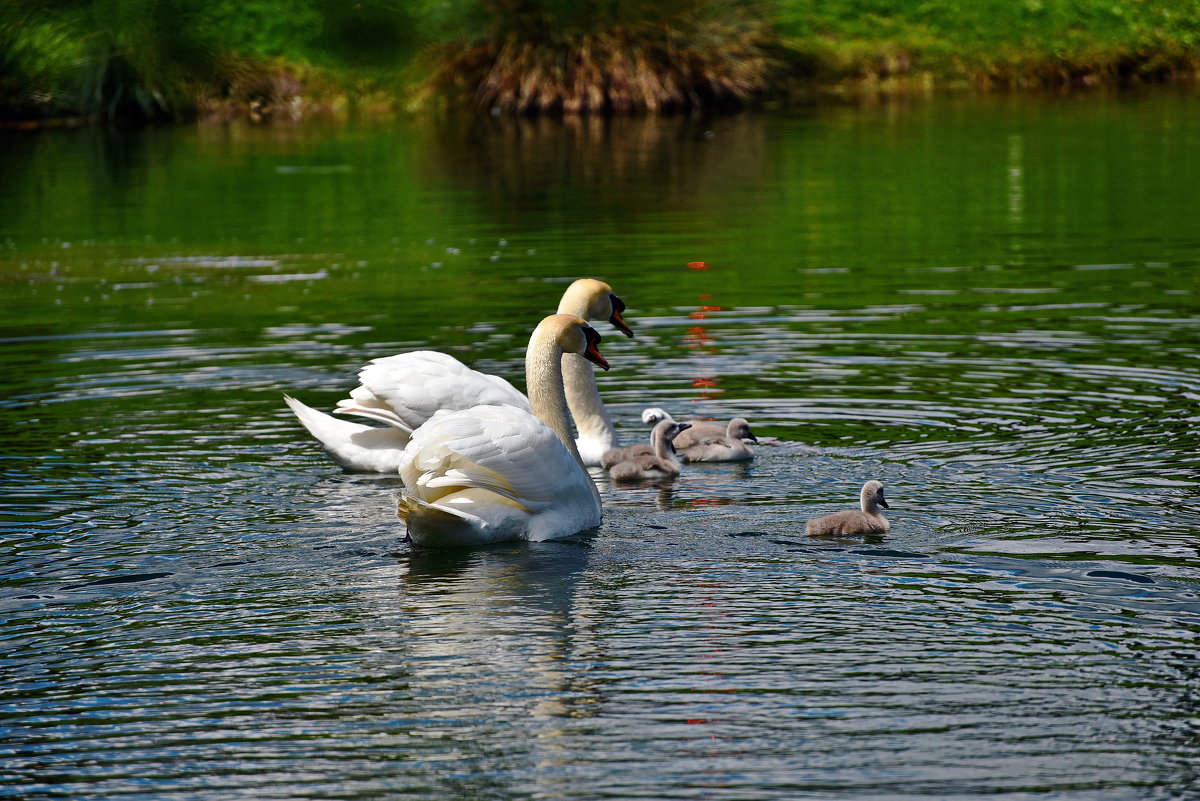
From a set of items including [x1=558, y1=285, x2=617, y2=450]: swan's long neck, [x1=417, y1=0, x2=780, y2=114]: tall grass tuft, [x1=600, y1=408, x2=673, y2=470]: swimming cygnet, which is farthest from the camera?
A: [x1=417, y1=0, x2=780, y2=114]: tall grass tuft

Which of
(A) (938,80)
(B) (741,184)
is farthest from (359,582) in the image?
(A) (938,80)

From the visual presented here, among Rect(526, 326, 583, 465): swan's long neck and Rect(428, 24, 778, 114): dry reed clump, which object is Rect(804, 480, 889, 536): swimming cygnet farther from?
Rect(428, 24, 778, 114): dry reed clump

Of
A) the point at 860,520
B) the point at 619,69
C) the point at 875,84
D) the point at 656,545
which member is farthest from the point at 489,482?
the point at 875,84

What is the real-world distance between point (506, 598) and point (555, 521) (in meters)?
0.99

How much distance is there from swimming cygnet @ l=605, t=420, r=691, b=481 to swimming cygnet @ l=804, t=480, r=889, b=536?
1803mm

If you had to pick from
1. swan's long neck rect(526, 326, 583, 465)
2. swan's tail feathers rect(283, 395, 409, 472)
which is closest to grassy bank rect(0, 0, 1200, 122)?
swan's tail feathers rect(283, 395, 409, 472)

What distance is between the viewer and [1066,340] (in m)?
13.4

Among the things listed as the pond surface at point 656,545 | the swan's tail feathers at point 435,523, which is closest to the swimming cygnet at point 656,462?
the pond surface at point 656,545

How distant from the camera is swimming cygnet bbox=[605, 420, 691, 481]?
32.6ft

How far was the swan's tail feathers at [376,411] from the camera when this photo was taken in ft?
33.7

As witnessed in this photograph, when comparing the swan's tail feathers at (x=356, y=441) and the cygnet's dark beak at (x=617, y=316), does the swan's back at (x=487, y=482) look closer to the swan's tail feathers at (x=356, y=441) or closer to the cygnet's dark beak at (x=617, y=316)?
the swan's tail feathers at (x=356, y=441)

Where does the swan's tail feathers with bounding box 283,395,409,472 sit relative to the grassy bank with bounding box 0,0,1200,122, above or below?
below

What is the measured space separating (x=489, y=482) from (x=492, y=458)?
15 cm

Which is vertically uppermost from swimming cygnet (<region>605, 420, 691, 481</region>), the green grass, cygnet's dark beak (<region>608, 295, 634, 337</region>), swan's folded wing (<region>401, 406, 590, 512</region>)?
the green grass
